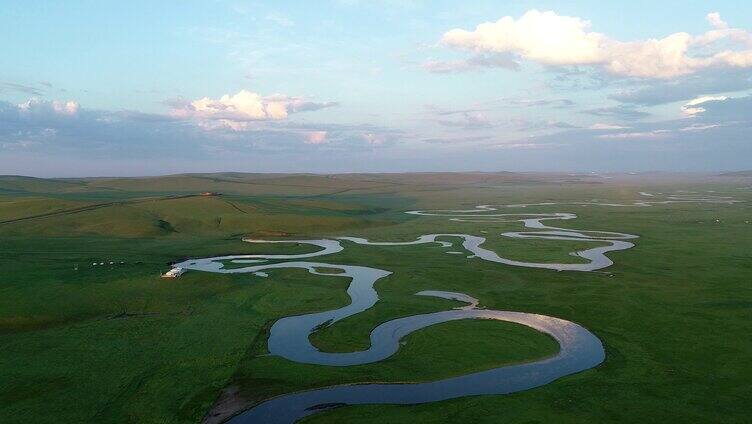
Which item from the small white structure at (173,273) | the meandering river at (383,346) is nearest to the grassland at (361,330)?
the small white structure at (173,273)

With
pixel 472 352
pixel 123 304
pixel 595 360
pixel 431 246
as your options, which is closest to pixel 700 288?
pixel 595 360

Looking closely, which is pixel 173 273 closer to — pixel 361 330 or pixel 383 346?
pixel 361 330

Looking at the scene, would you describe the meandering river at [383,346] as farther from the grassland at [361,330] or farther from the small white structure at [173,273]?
the small white structure at [173,273]

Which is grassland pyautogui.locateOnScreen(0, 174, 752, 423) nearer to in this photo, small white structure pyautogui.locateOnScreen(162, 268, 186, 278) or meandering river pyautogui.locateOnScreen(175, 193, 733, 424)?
small white structure pyautogui.locateOnScreen(162, 268, 186, 278)

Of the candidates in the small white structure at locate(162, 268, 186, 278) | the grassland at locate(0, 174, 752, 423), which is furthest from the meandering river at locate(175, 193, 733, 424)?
the small white structure at locate(162, 268, 186, 278)

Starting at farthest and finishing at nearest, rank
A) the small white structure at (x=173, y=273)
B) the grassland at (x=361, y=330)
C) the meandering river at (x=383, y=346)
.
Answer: the small white structure at (x=173, y=273) < the meandering river at (x=383, y=346) < the grassland at (x=361, y=330)

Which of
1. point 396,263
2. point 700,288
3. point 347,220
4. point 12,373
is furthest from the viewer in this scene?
point 347,220

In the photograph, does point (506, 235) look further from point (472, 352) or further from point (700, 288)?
point (472, 352)

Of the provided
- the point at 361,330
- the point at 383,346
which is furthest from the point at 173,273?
the point at 383,346
